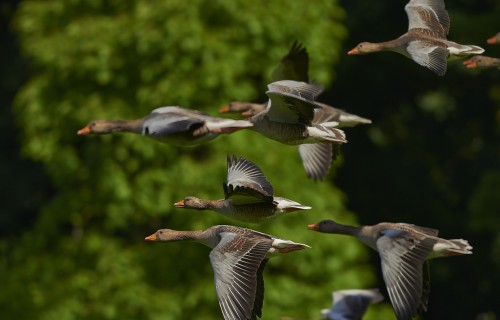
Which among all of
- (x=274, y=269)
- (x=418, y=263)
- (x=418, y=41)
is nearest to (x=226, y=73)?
(x=274, y=269)

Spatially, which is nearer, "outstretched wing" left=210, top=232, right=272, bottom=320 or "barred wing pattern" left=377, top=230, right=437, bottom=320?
"outstretched wing" left=210, top=232, right=272, bottom=320

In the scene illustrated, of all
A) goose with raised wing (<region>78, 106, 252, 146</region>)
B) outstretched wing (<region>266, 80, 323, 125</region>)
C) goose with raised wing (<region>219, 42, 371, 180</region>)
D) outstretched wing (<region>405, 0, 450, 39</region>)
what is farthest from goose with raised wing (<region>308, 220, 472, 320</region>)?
outstretched wing (<region>405, 0, 450, 39</region>)

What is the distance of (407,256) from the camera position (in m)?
10.8

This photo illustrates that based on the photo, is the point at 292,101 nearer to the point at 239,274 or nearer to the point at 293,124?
the point at 293,124

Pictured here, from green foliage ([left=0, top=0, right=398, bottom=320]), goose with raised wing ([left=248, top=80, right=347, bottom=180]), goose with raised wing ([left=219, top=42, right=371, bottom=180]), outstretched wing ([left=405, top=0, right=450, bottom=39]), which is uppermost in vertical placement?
outstretched wing ([left=405, top=0, right=450, bottom=39])

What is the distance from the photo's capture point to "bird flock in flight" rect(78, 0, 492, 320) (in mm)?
10617

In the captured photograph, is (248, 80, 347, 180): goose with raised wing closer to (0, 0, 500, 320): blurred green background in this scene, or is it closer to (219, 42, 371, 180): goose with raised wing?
(219, 42, 371, 180): goose with raised wing

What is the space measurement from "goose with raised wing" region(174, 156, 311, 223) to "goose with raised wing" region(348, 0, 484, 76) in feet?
4.75

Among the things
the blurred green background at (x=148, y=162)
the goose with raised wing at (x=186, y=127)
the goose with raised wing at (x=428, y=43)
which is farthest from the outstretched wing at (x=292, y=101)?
the blurred green background at (x=148, y=162)

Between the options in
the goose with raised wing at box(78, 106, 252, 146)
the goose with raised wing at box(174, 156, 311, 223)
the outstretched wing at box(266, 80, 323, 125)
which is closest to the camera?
the goose with raised wing at box(174, 156, 311, 223)

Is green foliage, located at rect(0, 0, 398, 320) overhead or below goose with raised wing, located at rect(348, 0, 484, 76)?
below

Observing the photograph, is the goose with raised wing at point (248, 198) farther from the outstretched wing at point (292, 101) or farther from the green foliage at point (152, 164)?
the green foliage at point (152, 164)

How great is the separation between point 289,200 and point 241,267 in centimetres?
158

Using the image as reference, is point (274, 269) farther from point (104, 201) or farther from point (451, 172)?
point (451, 172)
